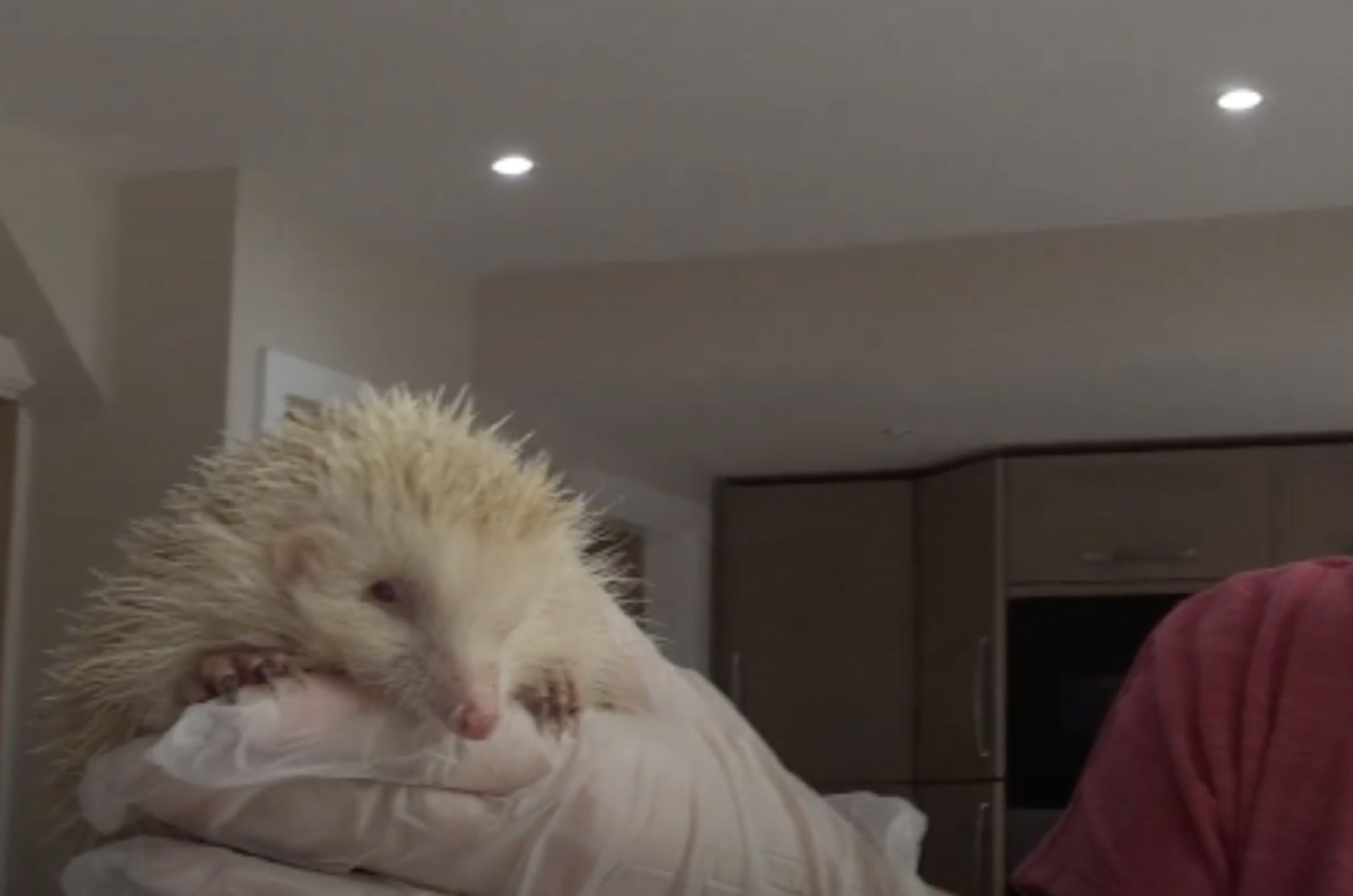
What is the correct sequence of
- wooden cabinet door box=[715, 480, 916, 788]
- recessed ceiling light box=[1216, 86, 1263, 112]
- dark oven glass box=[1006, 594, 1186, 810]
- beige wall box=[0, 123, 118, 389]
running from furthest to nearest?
wooden cabinet door box=[715, 480, 916, 788], dark oven glass box=[1006, 594, 1186, 810], beige wall box=[0, 123, 118, 389], recessed ceiling light box=[1216, 86, 1263, 112]

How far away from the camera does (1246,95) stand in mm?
2322

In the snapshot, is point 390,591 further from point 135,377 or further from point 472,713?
point 135,377

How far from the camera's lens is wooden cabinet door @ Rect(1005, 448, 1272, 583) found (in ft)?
11.6

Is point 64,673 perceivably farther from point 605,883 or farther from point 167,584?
point 605,883

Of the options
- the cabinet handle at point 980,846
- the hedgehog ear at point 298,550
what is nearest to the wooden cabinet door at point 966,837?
the cabinet handle at point 980,846

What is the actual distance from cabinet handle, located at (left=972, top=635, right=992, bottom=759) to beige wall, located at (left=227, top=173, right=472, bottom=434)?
46.3 inches

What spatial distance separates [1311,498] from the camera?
3.48m

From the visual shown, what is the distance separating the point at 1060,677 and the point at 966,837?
1.23 feet

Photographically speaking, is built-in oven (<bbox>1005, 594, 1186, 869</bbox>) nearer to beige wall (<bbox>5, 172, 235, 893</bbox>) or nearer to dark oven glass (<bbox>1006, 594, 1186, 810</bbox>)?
dark oven glass (<bbox>1006, 594, 1186, 810</bbox>)

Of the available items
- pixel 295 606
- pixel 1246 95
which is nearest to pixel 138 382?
pixel 1246 95

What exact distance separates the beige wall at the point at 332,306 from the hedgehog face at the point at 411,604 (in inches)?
64.6

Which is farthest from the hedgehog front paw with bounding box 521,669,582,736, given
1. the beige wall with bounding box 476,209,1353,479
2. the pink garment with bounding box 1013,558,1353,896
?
the beige wall with bounding box 476,209,1353,479

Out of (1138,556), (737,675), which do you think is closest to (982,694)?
(1138,556)

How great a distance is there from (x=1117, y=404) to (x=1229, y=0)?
4.40 ft
